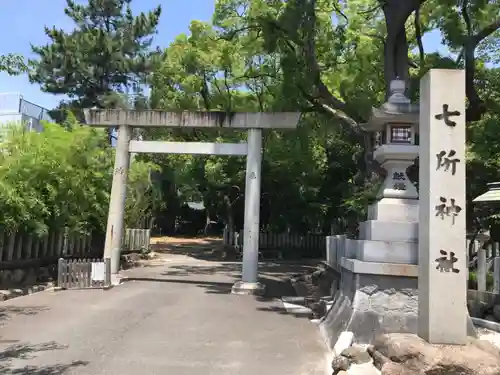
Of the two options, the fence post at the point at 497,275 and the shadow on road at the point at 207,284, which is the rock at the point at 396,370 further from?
the shadow on road at the point at 207,284

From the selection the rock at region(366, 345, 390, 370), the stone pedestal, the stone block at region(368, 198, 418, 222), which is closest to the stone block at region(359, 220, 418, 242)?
the stone pedestal

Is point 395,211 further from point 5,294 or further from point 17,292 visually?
point 17,292

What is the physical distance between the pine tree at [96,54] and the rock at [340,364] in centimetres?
2453

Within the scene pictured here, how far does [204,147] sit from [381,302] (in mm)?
7894

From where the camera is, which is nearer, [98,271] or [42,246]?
[98,271]

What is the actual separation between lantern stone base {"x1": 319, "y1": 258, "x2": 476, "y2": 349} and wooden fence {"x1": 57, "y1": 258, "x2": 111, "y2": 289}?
7585mm

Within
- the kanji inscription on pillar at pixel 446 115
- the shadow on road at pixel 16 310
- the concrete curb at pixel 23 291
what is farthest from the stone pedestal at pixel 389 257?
the concrete curb at pixel 23 291

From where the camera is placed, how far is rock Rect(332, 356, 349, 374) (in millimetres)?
6313

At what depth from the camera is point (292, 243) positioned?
28.5 meters

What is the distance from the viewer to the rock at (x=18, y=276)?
12.6 m

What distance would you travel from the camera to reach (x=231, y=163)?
2627cm

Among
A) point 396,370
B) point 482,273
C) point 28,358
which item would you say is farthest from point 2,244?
point 482,273

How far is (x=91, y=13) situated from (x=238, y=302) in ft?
77.4

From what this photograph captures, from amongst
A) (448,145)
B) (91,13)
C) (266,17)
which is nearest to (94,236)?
(266,17)
